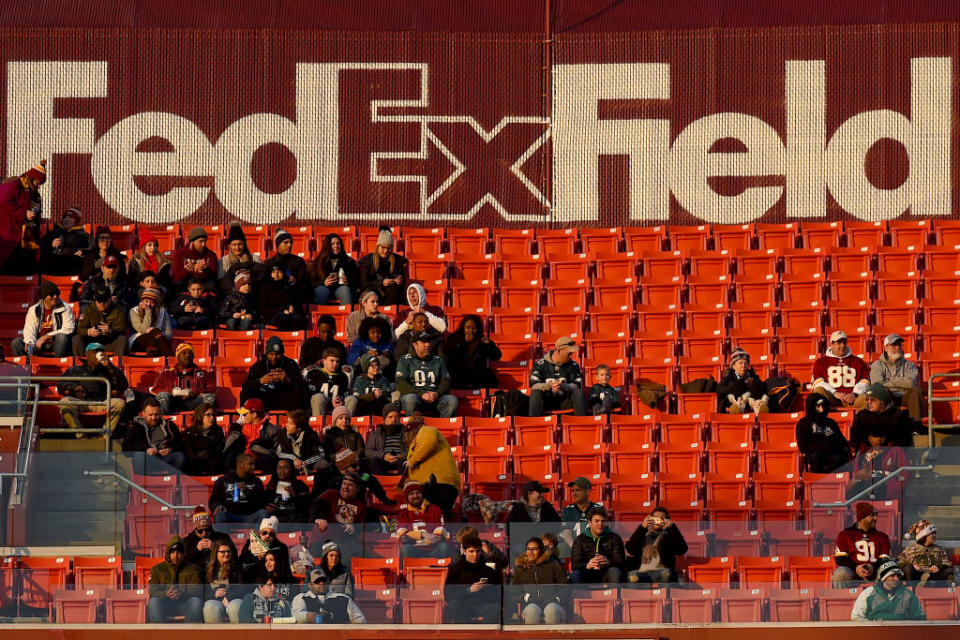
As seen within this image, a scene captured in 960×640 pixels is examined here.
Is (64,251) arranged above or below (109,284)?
above

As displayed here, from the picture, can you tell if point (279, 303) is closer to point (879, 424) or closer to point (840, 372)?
point (840, 372)

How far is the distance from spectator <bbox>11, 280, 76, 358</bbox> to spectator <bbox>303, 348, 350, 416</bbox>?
236cm

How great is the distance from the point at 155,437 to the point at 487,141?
7.59 m

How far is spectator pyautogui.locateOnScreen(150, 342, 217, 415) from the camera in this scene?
16.9 m

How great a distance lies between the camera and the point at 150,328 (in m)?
18.0

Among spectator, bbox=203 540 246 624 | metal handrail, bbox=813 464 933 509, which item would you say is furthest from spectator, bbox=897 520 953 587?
spectator, bbox=203 540 246 624

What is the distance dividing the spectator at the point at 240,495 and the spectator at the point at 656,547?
9.29 ft

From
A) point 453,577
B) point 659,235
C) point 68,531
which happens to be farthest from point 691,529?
point 659,235

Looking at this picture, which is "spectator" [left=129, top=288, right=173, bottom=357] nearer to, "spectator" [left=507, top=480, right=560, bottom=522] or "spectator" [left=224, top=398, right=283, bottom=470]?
"spectator" [left=224, top=398, right=283, bottom=470]

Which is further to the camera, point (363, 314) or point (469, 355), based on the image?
point (363, 314)

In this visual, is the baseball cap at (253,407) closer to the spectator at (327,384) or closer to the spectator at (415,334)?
the spectator at (327,384)

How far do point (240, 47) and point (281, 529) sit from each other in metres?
9.96

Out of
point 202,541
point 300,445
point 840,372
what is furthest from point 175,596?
point 840,372

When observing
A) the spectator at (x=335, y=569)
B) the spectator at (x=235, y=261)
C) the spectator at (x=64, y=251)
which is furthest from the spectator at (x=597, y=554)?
the spectator at (x=64, y=251)
